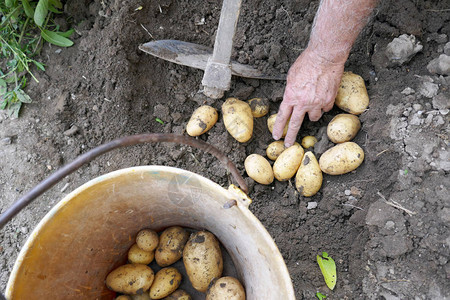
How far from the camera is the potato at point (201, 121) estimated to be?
164 cm

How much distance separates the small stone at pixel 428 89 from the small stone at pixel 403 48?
0.46ft

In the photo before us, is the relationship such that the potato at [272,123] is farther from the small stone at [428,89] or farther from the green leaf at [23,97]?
the green leaf at [23,97]

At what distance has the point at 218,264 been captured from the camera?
4.79ft

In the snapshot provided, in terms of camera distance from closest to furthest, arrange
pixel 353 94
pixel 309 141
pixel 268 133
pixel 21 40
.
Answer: pixel 353 94
pixel 309 141
pixel 268 133
pixel 21 40

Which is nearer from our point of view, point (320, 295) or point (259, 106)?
point (320, 295)

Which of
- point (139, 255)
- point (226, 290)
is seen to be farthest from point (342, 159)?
point (139, 255)

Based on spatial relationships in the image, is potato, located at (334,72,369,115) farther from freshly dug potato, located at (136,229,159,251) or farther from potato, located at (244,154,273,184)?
freshly dug potato, located at (136,229,159,251)

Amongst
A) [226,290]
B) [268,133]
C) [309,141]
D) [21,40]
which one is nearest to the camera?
[226,290]

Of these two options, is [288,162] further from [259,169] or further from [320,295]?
[320,295]

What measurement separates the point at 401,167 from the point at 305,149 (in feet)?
1.39

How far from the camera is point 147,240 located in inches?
59.7

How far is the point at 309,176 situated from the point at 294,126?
9.1 inches

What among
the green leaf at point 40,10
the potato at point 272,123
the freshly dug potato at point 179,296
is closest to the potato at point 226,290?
the freshly dug potato at point 179,296

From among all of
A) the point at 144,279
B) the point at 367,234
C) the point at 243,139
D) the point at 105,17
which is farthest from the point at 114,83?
the point at 367,234
